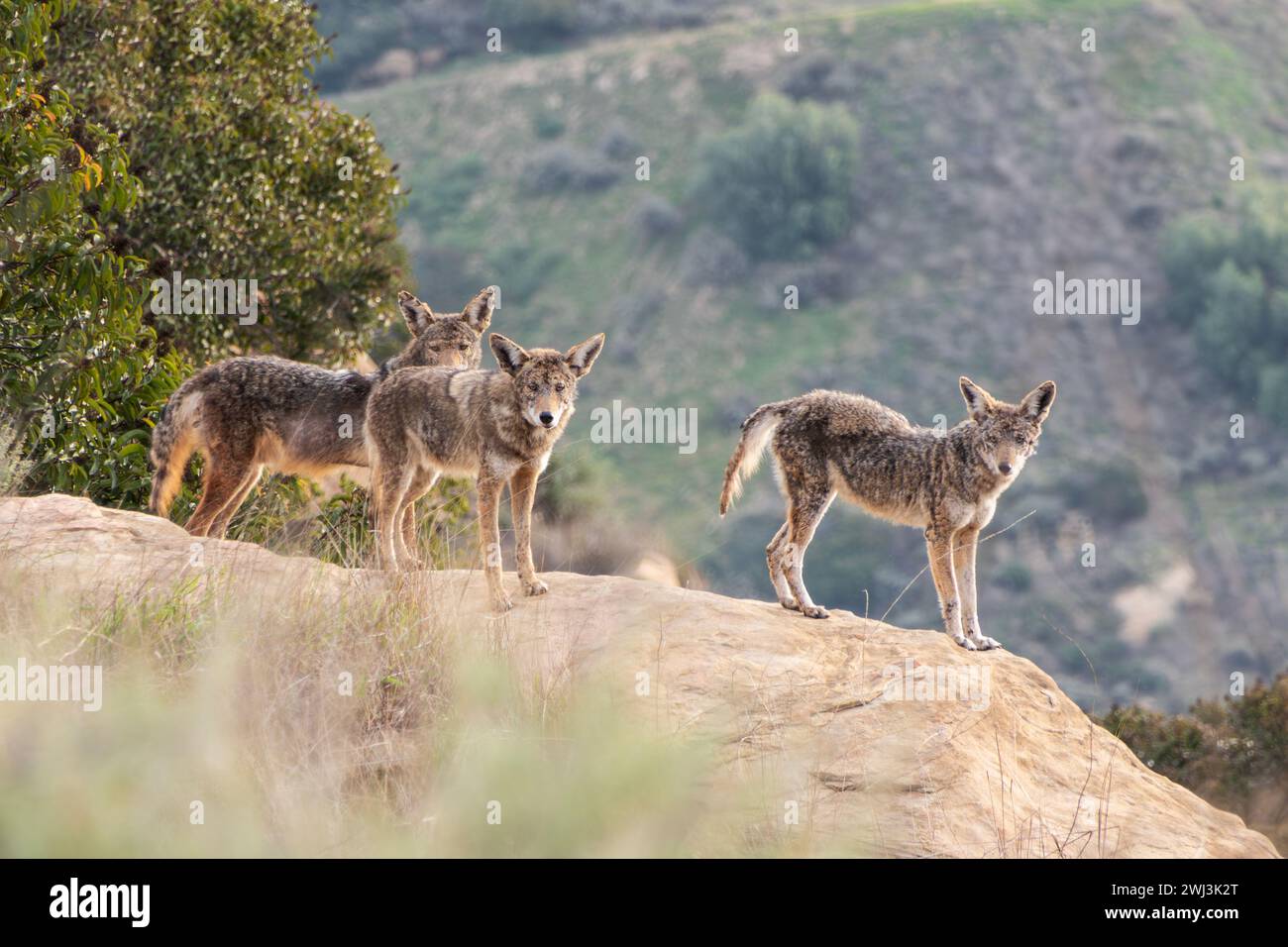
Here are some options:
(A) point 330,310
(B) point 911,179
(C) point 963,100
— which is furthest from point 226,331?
(C) point 963,100

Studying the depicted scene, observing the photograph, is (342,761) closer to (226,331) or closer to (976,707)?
(976,707)

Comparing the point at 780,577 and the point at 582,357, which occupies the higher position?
the point at 582,357

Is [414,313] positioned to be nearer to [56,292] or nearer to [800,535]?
[56,292]

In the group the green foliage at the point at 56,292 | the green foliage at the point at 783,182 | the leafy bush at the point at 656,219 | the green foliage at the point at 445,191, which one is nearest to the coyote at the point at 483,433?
the green foliage at the point at 56,292

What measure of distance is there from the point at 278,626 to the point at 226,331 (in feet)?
34.2

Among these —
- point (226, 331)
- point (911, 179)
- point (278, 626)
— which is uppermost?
point (911, 179)

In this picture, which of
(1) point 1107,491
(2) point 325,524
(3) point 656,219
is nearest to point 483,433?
(2) point 325,524

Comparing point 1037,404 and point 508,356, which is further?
point 1037,404

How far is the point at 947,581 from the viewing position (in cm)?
976

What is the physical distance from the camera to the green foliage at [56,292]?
10828mm

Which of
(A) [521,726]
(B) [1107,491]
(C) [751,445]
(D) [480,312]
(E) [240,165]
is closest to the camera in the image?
(A) [521,726]

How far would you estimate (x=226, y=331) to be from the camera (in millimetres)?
17703

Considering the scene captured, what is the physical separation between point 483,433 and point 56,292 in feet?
12.5

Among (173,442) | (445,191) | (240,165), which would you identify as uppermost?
(445,191)
